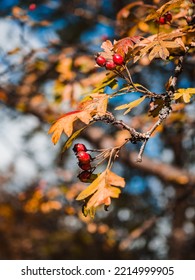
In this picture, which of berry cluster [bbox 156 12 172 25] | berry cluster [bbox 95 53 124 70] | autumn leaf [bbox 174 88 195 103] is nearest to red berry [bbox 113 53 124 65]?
berry cluster [bbox 95 53 124 70]

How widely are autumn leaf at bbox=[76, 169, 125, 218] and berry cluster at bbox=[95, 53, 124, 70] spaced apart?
17.8 inches

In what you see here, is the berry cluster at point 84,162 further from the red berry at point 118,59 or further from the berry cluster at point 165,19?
the berry cluster at point 165,19

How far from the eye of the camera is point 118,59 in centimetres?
154

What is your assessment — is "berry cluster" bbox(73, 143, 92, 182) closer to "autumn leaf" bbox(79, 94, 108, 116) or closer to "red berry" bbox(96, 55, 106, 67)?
"autumn leaf" bbox(79, 94, 108, 116)

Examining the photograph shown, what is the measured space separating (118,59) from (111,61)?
5cm

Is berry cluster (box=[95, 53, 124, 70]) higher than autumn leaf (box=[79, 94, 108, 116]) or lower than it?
higher

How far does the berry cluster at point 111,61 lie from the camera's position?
1536 millimetres

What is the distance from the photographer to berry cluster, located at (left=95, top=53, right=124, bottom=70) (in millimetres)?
1536

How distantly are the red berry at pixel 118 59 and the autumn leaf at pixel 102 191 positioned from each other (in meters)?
0.47

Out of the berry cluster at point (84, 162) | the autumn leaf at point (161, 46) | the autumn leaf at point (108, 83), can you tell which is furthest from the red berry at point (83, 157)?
the autumn leaf at point (161, 46)

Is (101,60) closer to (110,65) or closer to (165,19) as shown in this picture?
(110,65)

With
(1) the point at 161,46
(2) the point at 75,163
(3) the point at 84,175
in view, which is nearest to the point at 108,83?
(1) the point at 161,46
